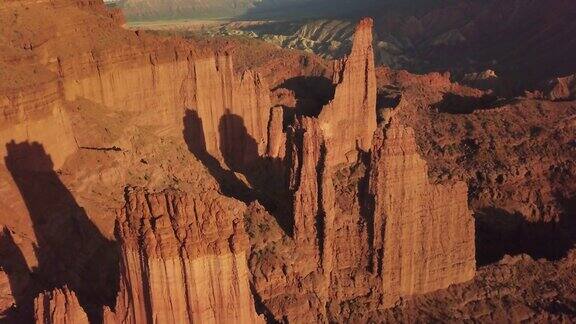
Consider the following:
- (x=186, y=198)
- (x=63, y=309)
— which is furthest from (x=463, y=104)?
(x=63, y=309)

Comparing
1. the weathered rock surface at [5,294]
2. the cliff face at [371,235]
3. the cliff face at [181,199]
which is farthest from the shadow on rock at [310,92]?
the weathered rock surface at [5,294]

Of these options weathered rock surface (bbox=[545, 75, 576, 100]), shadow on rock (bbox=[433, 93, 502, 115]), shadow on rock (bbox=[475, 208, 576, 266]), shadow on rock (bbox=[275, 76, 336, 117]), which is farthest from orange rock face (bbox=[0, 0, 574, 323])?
weathered rock surface (bbox=[545, 75, 576, 100])

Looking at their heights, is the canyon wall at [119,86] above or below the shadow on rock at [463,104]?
above

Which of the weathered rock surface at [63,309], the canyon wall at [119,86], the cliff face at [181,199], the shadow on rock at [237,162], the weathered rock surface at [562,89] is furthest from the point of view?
the weathered rock surface at [562,89]

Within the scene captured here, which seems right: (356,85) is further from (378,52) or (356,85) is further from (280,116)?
(378,52)

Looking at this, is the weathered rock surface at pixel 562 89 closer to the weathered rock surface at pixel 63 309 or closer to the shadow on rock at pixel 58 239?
the shadow on rock at pixel 58 239

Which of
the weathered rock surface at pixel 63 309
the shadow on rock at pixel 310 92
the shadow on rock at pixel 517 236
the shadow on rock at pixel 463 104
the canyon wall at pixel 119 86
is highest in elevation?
the canyon wall at pixel 119 86

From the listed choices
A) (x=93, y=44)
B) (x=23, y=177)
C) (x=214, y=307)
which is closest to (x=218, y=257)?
(x=214, y=307)
